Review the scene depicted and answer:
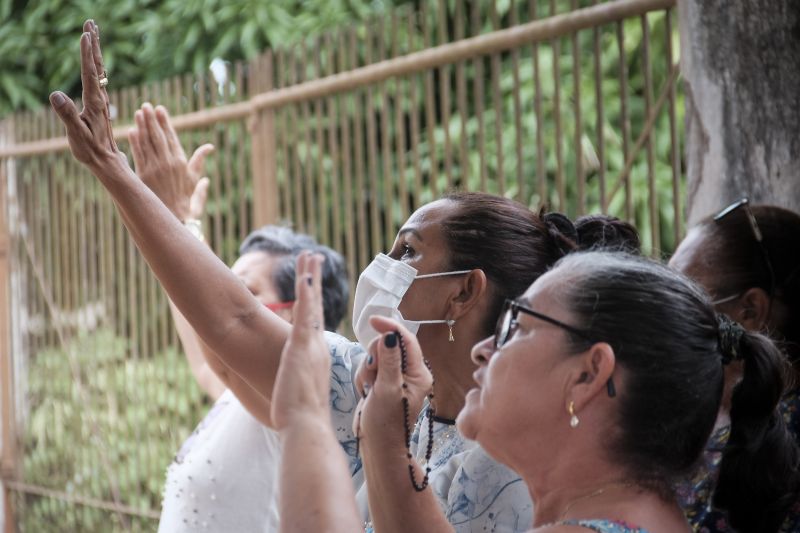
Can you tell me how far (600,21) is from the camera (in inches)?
140

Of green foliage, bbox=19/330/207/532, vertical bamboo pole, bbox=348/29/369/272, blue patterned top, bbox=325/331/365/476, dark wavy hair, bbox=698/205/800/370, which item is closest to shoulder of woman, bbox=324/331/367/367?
blue patterned top, bbox=325/331/365/476

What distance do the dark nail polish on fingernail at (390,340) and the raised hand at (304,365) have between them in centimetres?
25

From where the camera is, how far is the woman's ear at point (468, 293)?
247cm

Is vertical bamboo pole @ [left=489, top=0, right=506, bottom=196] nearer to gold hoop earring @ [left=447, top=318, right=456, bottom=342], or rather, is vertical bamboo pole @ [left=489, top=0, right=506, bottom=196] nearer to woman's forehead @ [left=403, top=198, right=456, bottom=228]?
woman's forehead @ [left=403, top=198, right=456, bottom=228]

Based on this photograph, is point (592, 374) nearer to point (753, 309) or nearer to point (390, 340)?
point (390, 340)

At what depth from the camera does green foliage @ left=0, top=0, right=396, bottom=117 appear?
23.8 ft

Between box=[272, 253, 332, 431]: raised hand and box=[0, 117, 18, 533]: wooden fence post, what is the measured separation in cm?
524

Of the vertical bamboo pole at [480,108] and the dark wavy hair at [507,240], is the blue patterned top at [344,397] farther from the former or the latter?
the vertical bamboo pole at [480,108]

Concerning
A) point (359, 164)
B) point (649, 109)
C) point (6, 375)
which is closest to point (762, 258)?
point (649, 109)

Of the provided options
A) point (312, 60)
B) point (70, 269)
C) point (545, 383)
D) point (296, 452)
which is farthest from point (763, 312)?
point (70, 269)

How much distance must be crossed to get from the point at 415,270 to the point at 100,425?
149 inches

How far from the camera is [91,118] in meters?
2.46

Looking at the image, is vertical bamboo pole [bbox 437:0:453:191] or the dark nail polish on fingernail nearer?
the dark nail polish on fingernail

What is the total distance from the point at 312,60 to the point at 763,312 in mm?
2517
